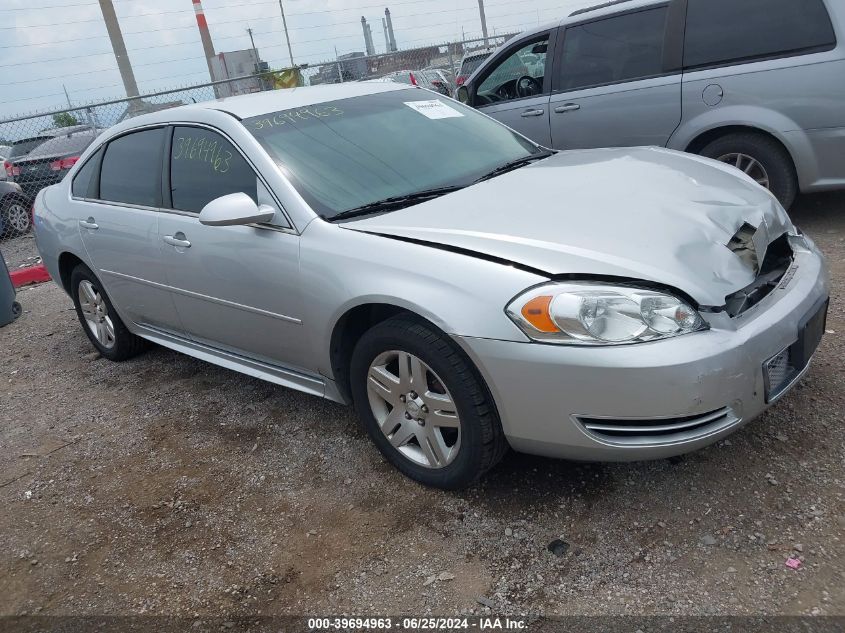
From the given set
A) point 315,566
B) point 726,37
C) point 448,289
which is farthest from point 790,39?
point 315,566

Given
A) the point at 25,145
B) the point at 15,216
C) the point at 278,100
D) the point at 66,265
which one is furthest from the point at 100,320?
the point at 25,145

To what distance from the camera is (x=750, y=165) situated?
532 centimetres

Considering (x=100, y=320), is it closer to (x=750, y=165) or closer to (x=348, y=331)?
(x=348, y=331)

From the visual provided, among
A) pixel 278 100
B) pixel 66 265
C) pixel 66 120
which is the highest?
pixel 66 120

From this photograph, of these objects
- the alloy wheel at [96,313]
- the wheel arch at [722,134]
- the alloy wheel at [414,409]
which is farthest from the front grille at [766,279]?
the alloy wheel at [96,313]

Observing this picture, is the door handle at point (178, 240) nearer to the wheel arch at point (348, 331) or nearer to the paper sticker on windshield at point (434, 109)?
the wheel arch at point (348, 331)

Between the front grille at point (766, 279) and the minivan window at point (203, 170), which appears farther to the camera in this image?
the minivan window at point (203, 170)

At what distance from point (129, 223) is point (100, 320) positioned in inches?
45.1

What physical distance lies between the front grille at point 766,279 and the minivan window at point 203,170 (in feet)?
6.67

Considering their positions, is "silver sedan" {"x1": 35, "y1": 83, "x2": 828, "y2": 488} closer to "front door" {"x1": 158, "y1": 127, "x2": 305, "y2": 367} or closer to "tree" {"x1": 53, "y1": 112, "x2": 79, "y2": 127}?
"front door" {"x1": 158, "y1": 127, "x2": 305, "y2": 367}

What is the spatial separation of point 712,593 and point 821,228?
13.4 feet

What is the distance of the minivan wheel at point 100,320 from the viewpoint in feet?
15.4

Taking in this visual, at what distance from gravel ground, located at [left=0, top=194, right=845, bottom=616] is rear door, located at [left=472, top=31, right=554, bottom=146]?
11.2 ft

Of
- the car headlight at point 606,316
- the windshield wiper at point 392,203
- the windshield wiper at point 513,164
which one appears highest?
the windshield wiper at point 392,203
